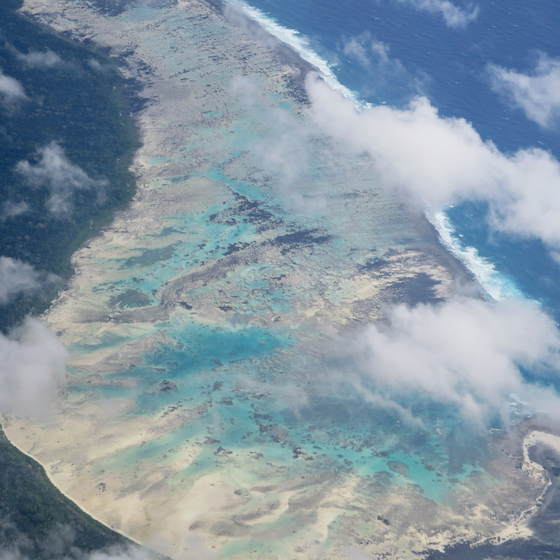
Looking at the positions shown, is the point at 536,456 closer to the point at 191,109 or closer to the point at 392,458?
the point at 392,458

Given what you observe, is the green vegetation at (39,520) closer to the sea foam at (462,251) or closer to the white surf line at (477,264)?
the white surf line at (477,264)

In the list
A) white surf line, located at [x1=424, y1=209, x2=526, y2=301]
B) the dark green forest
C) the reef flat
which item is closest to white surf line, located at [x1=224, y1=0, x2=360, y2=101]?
the reef flat

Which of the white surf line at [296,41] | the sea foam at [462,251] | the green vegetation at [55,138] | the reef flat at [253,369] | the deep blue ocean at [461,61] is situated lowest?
the green vegetation at [55,138]

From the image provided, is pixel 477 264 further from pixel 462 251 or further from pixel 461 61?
pixel 461 61

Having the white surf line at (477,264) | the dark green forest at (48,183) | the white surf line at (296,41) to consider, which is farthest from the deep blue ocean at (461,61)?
the dark green forest at (48,183)

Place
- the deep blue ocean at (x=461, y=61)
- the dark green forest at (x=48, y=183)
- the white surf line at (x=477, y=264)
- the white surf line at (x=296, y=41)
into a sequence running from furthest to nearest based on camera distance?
the white surf line at (x=296, y=41), the deep blue ocean at (x=461, y=61), the white surf line at (x=477, y=264), the dark green forest at (x=48, y=183)

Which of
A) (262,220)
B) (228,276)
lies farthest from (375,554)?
(262,220)

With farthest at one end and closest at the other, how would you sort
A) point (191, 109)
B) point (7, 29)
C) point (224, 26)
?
point (224, 26) < point (7, 29) < point (191, 109)
